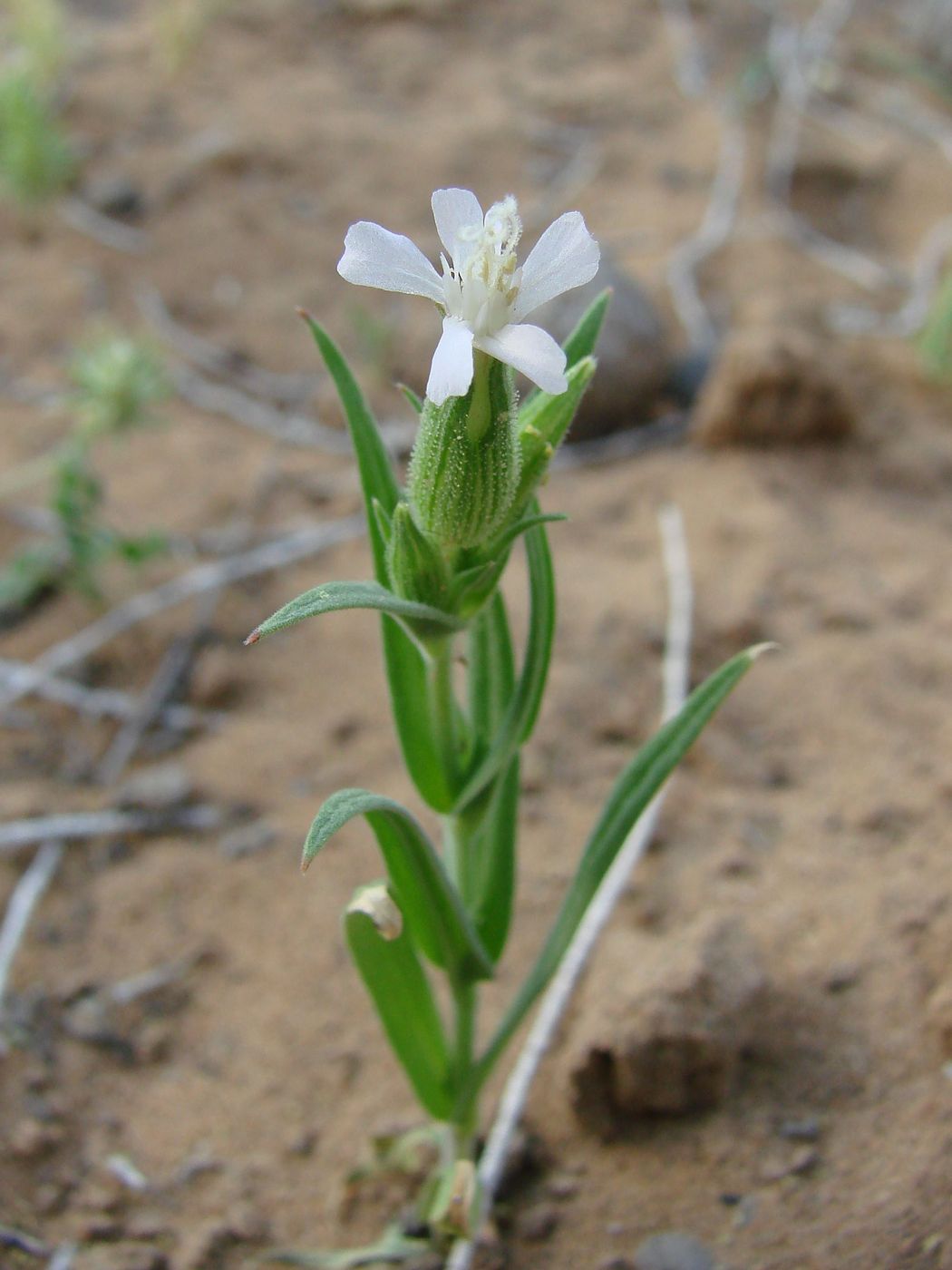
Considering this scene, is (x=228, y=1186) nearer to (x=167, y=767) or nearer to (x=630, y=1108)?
(x=630, y=1108)

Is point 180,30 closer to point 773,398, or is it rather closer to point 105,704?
point 773,398

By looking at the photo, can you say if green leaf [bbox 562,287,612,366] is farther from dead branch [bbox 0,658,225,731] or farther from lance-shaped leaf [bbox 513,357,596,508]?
dead branch [bbox 0,658,225,731]

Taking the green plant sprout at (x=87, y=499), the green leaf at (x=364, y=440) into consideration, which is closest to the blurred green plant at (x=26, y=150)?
the green plant sprout at (x=87, y=499)

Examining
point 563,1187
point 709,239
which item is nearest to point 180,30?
point 709,239

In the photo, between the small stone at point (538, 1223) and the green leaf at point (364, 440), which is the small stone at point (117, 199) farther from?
the small stone at point (538, 1223)

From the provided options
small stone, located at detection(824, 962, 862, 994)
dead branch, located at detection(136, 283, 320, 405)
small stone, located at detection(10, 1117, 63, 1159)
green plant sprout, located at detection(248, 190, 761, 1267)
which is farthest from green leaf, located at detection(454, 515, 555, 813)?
dead branch, located at detection(136, 283, 320, 405)

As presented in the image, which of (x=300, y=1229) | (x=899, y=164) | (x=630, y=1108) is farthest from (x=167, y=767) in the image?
(x=899, y=164)
